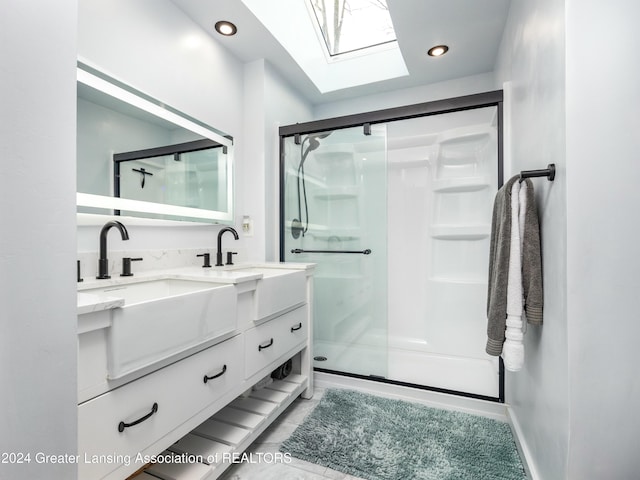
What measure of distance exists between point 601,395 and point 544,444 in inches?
14.8

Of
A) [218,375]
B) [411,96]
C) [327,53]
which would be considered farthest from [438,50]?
[218,375]

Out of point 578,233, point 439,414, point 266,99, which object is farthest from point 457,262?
point 266,99

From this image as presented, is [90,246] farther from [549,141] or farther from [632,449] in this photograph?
[632,449]

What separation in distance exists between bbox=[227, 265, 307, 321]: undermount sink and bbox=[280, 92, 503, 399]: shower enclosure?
0.51 m

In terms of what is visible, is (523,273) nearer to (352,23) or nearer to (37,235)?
(37,235)

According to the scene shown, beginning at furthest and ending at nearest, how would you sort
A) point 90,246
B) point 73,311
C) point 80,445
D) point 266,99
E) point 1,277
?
point 266,99 → point 90,246 → point 80,445 → point 73,311 → point 1,277

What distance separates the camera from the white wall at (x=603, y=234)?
844 millimetres

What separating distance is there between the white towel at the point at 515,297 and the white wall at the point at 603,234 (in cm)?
26

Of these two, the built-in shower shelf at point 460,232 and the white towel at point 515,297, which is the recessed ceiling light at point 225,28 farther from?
the built-in shower shelf at point 460,232

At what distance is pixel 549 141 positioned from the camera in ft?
3.43

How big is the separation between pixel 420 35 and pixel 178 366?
86.8 inches

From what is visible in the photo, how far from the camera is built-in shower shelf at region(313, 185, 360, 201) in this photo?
2320 millimetres

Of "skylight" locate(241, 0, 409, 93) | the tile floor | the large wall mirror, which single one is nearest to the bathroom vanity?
the tile floor

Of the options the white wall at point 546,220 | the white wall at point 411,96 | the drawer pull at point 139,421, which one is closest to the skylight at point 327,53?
the white wall at point 411,96
